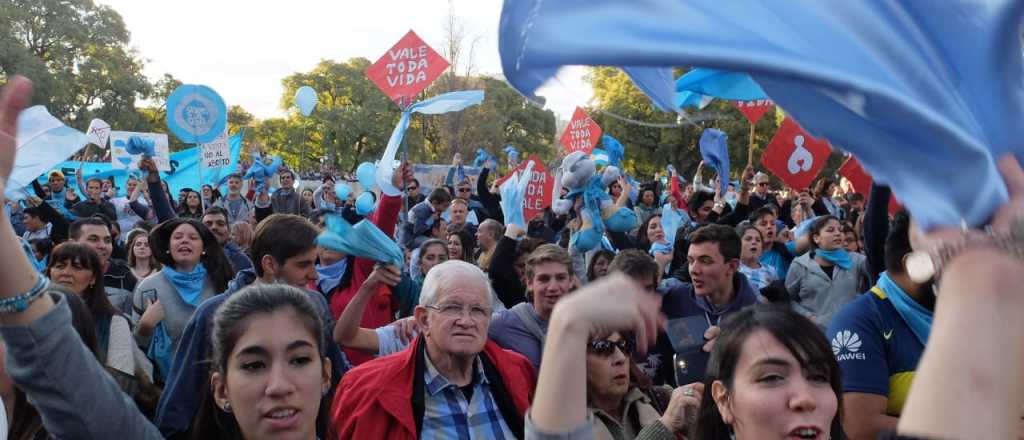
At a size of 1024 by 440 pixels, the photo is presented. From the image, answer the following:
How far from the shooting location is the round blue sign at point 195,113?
9680mm

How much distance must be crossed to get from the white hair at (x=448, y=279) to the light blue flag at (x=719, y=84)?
1545 millimetres

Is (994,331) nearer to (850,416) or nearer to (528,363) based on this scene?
(850,416)

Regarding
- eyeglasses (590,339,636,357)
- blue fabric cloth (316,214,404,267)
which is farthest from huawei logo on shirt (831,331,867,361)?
blue fabric cloth (316,214,404,267)

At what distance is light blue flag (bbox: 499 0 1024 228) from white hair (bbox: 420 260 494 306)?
223 centimetres

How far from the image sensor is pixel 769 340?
228 cm

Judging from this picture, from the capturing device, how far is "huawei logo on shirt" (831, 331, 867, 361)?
2725 millimetres

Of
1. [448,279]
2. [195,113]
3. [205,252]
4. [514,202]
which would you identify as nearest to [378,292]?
[205,252]

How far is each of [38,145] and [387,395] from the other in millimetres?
1405

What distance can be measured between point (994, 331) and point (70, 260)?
14.9ft

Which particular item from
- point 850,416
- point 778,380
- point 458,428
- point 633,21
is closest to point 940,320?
point 633,21

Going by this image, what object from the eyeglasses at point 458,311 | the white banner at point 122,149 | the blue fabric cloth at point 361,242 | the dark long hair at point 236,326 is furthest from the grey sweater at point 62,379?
the white banner at point 122,149

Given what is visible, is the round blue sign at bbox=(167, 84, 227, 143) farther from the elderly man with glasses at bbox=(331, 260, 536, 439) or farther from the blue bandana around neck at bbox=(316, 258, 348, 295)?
the elderly man with glasses at bbox=(331, 260, 536, 439)

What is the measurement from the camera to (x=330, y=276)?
495 cm

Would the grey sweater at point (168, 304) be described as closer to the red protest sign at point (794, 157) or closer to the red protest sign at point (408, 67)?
the red protest sign at point (408, 67)
